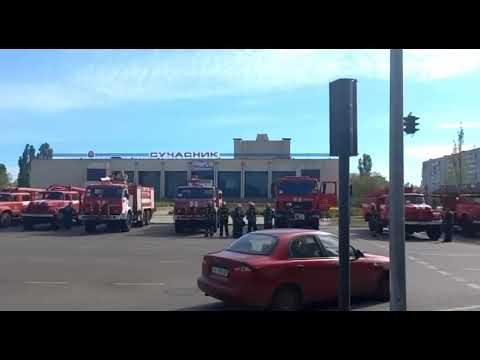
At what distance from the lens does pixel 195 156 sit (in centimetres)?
7394

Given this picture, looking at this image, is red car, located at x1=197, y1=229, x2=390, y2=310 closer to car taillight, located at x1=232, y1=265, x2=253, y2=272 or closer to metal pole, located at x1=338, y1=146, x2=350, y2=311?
car taillight, located at x1=232, y1=265, x2=253, y2=272

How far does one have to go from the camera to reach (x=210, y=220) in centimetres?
2717

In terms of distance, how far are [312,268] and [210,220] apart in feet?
59.3

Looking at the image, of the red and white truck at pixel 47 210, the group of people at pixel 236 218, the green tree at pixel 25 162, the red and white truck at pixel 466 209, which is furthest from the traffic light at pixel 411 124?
the green tree at pixel 25 162

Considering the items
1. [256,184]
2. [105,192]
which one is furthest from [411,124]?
[256,184]

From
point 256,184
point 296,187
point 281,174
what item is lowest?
point 296,187

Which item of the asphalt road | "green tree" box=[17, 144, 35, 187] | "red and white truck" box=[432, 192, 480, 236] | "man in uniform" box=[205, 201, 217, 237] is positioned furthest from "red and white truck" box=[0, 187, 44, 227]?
"green tree" box=[17, 144, 35, 187]

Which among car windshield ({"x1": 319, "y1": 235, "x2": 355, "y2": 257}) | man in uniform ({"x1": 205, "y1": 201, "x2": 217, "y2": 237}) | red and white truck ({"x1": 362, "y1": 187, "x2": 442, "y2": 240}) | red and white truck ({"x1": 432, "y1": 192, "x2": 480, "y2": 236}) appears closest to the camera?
car windshield ({"x1": 319, "y1": 235, "x2": 355, "y2": 257})

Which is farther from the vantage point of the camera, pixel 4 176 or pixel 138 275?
pixel 4 176

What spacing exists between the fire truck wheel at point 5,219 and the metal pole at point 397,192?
96.1 ft

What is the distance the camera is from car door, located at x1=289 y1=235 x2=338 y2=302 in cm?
916

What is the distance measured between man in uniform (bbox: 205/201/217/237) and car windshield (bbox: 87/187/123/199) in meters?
4.88

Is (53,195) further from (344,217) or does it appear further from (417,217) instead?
A: (344,217)
